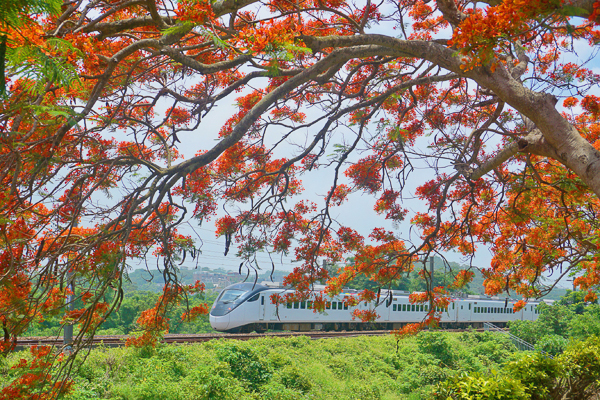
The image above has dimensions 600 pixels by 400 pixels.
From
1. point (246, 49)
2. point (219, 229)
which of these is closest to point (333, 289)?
point (219, 229)

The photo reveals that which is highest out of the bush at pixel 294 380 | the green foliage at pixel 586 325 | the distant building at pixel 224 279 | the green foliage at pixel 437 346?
the distant building at pixel 224 279

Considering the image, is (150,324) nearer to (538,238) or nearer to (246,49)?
(246,49)

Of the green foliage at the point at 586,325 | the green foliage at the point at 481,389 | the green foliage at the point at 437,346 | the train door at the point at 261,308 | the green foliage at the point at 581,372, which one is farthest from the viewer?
the train door at the point at 261,308

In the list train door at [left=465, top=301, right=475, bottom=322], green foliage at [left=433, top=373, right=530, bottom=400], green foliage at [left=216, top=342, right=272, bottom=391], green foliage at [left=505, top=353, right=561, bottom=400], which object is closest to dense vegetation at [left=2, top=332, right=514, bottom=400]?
green foliage at [left=216, top=342, right=272, bottom=391]

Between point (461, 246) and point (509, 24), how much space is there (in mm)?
5033

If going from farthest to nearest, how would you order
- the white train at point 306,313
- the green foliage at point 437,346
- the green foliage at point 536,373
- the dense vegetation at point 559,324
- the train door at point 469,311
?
the train door at point 469,311 < the white train at point 306,313 < the dense vegetation at point 559,324 < the green foliage at point 437,346 < the green foliage at point 536,373

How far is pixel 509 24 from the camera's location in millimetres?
2137

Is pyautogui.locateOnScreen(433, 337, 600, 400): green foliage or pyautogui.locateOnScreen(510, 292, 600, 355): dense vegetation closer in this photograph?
pyautogui.locateOnScreen(433, 337, 600, 400): green foliage

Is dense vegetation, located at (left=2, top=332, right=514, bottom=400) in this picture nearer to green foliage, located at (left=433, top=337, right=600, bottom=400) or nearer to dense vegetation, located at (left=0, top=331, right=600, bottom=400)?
dense vegetation, located at (left=0, top=331, right=600, bottom=400)

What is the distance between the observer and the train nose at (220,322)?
1448cm

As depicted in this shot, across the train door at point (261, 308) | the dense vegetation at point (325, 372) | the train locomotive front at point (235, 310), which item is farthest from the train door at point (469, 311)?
the train locomotive front at point (235, 310)

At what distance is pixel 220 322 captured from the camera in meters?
14.6

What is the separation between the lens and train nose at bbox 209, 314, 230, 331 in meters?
14.5

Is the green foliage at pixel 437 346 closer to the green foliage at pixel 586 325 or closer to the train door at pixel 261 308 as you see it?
the green foliage at pixel 586 325
